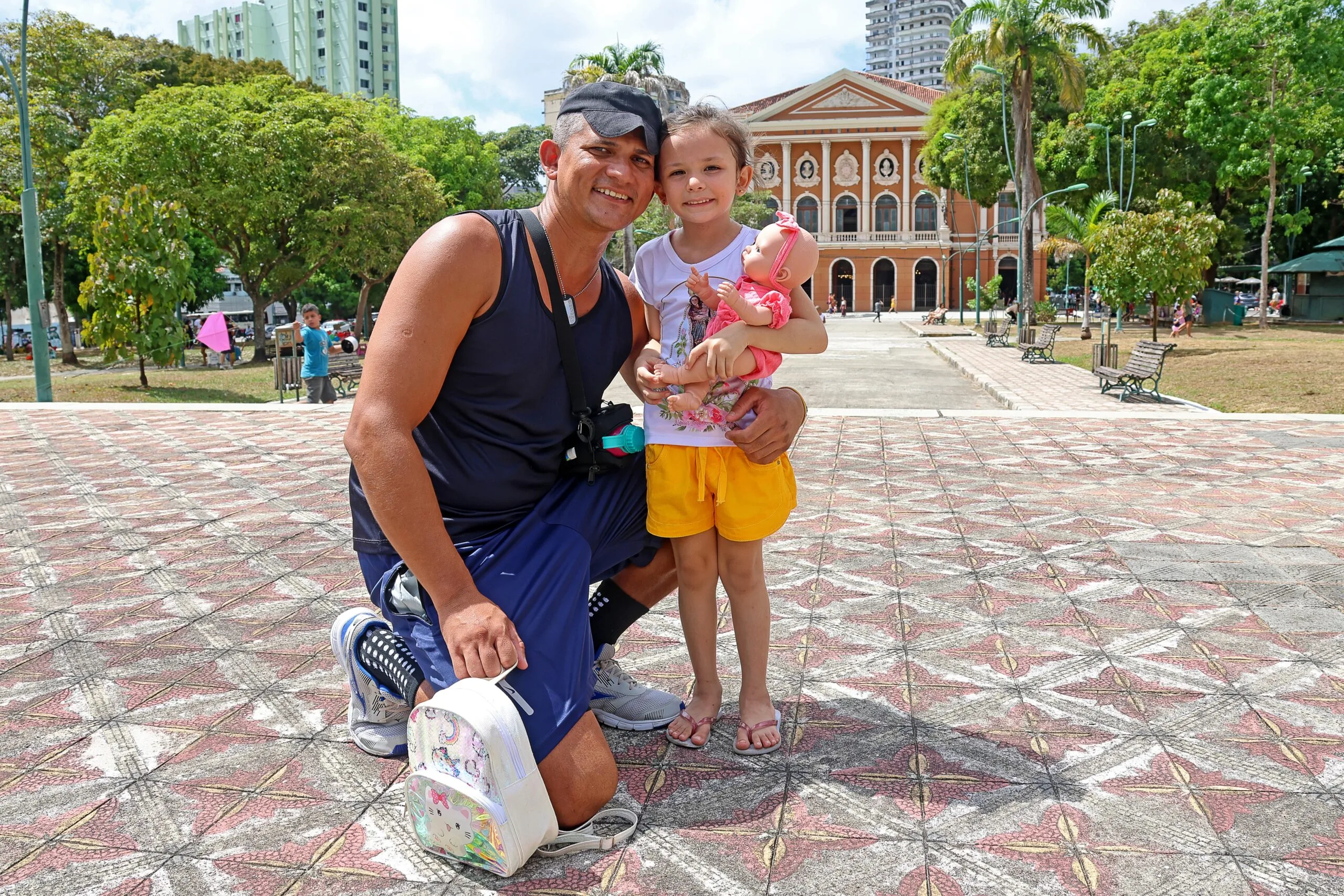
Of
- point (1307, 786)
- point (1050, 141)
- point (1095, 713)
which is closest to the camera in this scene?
point (1307, 786)

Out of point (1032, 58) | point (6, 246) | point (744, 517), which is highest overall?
point (1032, 58)

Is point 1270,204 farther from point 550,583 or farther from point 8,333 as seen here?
point 8,333

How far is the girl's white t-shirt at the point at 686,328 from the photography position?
2.84 metres

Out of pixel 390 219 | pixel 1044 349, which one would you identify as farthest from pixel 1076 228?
pixel 390 219

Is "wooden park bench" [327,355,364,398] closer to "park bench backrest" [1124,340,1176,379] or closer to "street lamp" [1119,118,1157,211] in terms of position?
"park bench backrest" [1124,340,1176,379]

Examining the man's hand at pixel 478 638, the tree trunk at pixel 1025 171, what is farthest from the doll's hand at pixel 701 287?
the tree trunk at pixel 1025 171

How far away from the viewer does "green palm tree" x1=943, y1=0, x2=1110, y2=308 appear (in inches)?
1117

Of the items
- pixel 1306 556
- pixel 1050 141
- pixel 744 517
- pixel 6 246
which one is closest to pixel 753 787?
A: pixel 744 517

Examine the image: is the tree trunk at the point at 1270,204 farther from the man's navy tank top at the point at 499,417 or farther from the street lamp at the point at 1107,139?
the man's navy tank top at the point at 499,417

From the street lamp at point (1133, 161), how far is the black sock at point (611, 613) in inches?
1227

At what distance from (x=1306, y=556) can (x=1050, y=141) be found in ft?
114

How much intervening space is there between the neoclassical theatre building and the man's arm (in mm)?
58443

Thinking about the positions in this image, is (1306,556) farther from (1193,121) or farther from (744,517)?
(1193,121)

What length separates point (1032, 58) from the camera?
29047mm
